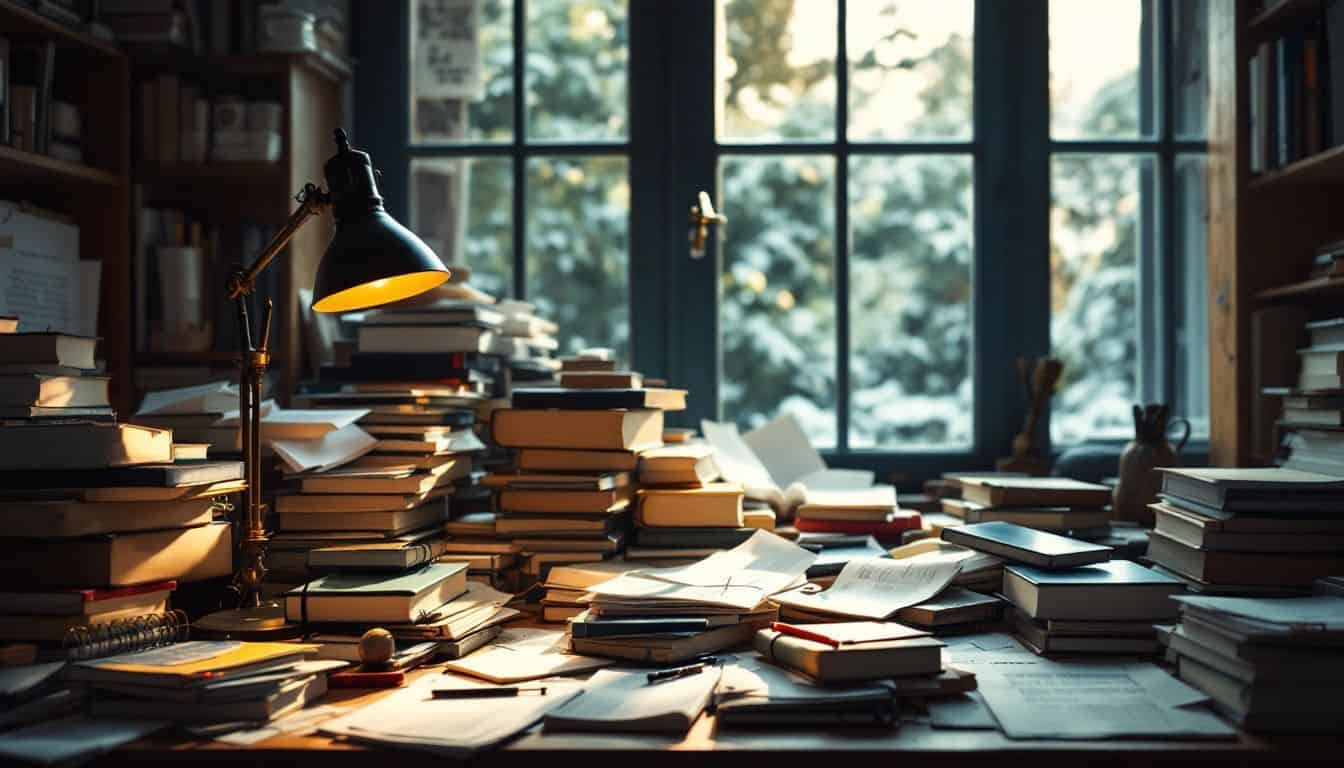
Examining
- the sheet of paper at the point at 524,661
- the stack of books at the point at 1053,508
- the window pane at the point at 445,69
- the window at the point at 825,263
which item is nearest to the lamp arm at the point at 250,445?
the sheet of paper at the point at 524,661

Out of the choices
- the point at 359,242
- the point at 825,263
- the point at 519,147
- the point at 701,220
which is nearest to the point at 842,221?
the point at 701,220

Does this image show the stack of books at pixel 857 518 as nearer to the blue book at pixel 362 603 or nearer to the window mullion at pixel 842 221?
the window mullion at pixel 842 221

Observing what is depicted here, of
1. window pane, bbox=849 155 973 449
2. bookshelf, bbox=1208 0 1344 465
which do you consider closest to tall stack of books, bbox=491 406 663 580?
bookshelf, bbox=1208 0 1344 465

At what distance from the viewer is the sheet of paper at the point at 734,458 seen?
2.33m

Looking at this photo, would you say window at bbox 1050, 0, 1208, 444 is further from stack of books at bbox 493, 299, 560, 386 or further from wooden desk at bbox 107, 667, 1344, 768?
wooden desk at bbox 107, 667, 1344, 768

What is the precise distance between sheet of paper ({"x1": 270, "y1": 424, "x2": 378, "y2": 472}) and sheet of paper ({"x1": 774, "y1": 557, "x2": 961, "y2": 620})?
0.78m

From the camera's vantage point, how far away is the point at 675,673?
59.7 inches

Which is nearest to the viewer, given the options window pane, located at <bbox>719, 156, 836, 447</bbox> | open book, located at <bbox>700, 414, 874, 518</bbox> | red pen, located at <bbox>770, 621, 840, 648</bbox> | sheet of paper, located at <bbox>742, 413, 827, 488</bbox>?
red pen, located at <bbox>770, 621, 840, 648</bbox>

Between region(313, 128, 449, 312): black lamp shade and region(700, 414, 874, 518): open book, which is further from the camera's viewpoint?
region(700, 414, 874, 518): open book

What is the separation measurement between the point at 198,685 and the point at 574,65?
20.1ft

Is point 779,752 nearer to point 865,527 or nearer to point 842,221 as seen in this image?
point 865,527

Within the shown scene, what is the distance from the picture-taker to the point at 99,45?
93.4 inches

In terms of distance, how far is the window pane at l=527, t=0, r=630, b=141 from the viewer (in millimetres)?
6984

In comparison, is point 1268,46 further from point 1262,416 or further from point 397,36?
point 397,36
